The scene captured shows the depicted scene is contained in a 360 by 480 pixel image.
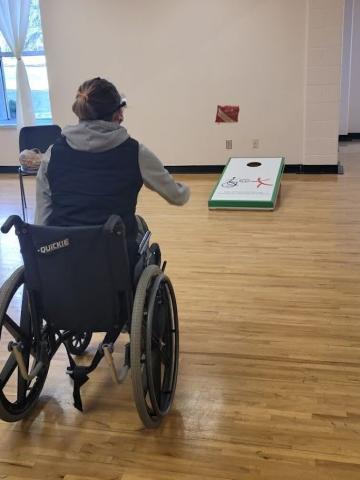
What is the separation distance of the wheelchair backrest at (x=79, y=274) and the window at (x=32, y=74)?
5.37 metres

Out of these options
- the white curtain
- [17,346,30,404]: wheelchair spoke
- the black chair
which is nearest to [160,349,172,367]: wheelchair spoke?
[17,346,30,404]: wheelchair spoke

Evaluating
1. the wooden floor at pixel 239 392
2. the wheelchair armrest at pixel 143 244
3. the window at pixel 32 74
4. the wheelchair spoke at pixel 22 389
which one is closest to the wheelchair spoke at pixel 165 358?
the wooden floor at pixel 239 392

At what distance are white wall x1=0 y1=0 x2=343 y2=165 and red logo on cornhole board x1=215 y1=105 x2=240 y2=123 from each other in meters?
0.07

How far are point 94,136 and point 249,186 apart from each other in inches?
127

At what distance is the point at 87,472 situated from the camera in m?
1.70

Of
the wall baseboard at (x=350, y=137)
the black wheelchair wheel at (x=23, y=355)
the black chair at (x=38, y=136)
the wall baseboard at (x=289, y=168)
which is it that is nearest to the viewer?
the black wheelchair wheel at (x=23, y=355)

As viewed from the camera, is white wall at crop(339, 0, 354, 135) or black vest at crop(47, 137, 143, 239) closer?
black vest at crop(47, 137, 143, 239)

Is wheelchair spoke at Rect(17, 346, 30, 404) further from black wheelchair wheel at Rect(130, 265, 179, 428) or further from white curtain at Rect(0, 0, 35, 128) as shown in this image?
white curtain at Rect(0, 0, 35, 128)

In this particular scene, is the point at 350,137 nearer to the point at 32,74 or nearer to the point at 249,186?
the point at 249,186

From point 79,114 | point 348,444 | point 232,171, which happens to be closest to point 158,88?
point 232,171

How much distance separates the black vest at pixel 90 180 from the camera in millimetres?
1780

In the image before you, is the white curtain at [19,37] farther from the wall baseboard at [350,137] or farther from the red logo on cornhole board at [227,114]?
the wall baseboard at [350,137]

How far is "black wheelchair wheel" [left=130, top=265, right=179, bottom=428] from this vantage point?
168 cm

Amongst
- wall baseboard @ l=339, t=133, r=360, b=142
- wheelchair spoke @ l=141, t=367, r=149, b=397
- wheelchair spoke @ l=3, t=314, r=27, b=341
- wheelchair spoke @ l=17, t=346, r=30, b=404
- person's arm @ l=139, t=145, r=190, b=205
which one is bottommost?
wall baseboard @ l=339, t=133, r=360, b=142
